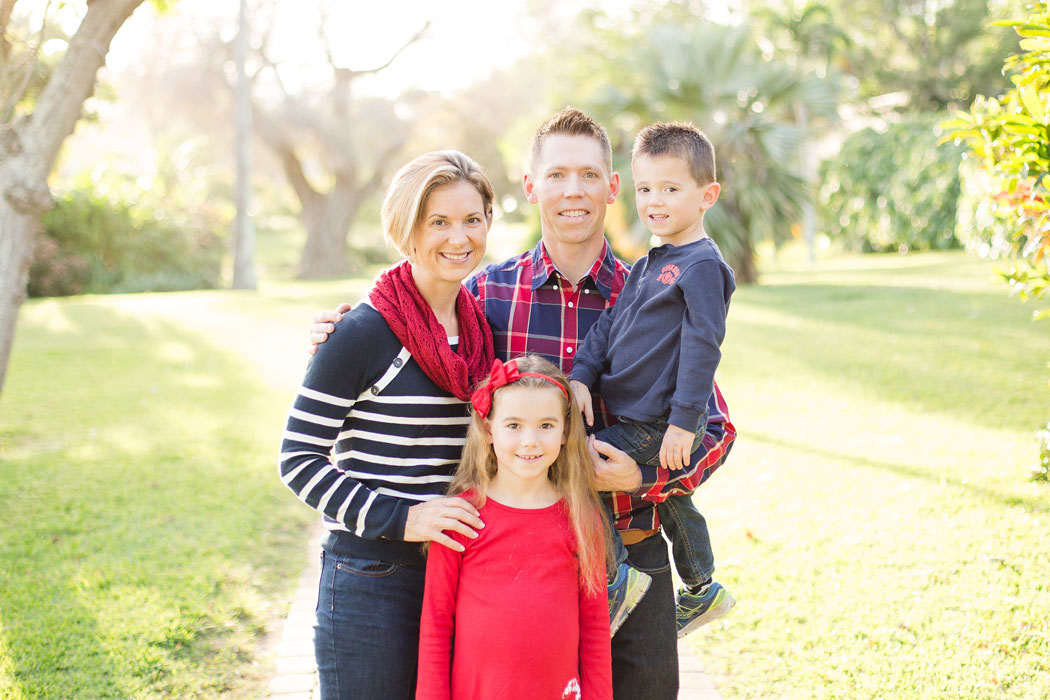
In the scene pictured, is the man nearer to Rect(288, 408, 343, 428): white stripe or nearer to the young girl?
the young girl

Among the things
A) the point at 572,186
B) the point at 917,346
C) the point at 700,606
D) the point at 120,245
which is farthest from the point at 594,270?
the point at 120,245

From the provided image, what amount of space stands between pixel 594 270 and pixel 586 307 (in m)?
0.13

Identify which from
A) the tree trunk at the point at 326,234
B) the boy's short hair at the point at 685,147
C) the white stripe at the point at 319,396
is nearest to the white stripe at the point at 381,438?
the white stripe at the point at 319,396

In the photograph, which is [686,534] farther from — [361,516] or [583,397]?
[361,516]

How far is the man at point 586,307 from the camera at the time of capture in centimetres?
265

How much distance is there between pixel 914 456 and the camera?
6434 millimetres

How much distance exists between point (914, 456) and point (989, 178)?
9.42 feet

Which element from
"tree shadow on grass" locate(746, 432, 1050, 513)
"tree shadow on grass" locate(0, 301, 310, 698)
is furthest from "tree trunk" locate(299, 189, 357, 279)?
"tree shadow on grass" locate(746, 432, 1050, 513)

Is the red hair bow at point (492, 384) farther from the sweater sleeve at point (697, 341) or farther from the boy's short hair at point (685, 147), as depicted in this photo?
the boy's short hair at point (685, 147)

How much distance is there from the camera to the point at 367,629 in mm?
2287

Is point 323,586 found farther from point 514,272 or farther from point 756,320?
point 756,320

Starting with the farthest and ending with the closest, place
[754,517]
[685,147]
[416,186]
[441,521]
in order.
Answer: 1. [754,517]
2. [685,147]
3. [416,186]
4. [441,521]

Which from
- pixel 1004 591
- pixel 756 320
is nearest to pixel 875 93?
pixel 756 320

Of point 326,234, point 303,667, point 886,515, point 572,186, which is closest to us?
point 572,186
